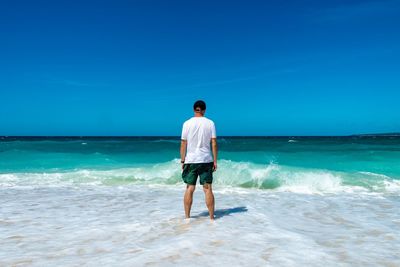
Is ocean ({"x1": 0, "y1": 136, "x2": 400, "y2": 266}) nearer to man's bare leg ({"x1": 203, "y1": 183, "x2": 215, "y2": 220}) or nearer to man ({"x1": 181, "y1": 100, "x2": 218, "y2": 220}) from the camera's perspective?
man's bare leg ({"x1": 203, "y1": 183, "x2": 215, "y2": 220})

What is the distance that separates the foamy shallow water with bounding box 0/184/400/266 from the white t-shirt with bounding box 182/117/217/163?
3.45 ft

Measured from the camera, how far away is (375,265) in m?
4.09

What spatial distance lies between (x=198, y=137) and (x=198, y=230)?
1.40m

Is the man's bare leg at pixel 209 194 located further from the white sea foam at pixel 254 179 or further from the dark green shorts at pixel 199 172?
the white sea foam at pixel 254 179

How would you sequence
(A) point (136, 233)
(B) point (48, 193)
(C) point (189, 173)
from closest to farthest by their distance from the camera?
(A) point (136, 233), (C) point (189, 173), (B) point (48, 193)

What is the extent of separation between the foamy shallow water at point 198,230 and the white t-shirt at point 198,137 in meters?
1.05

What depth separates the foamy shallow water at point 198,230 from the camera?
426cm

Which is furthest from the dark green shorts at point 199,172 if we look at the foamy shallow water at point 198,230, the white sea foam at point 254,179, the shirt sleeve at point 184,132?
the white sea foam at point 254,179

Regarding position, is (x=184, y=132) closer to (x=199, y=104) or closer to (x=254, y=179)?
(x=199, y=104)

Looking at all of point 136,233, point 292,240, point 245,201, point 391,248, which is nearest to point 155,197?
point 245,201

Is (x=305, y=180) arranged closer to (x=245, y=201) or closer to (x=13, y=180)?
(x=245, y=201)

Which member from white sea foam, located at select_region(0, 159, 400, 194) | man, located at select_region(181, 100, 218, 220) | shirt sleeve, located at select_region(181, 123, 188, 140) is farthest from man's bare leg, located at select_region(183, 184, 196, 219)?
white sea foam, located at select_region(0, 159, 400, 194)

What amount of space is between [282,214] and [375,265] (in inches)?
118

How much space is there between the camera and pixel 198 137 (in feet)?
19.1
